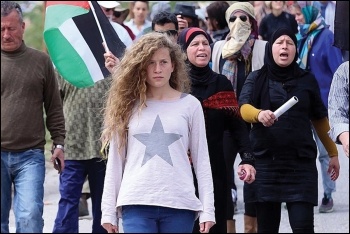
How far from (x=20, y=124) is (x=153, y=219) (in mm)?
1590

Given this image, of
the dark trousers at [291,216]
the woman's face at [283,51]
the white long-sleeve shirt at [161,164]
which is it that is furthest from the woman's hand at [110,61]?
the white long-sleeve shirt at [161,164]

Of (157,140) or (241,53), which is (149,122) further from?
(241,53)

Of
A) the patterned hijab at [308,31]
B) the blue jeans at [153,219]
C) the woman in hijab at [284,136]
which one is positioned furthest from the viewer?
the patterned hijab at [308,31]

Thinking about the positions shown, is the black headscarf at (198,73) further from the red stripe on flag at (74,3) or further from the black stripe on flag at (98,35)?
the red stripe on flag at (74,3)

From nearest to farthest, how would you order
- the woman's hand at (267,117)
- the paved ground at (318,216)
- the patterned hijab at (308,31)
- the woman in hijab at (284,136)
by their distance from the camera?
the woman's hand at (267,117), the woman in hijab at (284,136), the paved ground at (318,216), the patterned hijab at (308,31)

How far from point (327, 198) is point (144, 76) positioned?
5.14 metres

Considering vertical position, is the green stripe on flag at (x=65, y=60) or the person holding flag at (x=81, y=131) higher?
the green stripe on flag at (x=65, y=60)

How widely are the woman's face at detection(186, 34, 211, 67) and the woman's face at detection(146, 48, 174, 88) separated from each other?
1438 millimetres

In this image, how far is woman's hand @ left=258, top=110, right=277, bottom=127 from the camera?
8.38 meters

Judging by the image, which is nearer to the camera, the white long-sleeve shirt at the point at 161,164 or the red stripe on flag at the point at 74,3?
the white long-sleeve shirt at the point at 161,164

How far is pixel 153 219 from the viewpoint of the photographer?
6672mm

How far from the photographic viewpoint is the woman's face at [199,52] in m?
8.52

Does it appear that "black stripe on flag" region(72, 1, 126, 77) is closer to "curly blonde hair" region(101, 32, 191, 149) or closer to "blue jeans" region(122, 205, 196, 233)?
"curly blonde hair" region(101, 32, 191, 149)

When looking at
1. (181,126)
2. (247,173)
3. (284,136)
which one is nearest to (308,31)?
(284,136)
